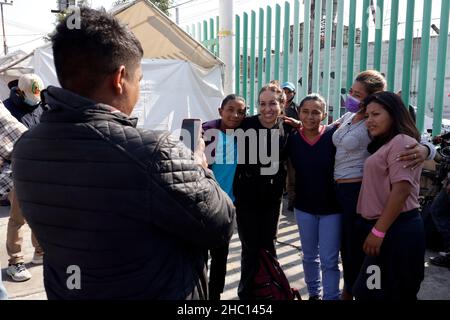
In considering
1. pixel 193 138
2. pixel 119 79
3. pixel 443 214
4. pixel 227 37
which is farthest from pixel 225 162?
pixel 227 37

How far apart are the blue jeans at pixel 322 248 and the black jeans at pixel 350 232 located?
0.42 ft

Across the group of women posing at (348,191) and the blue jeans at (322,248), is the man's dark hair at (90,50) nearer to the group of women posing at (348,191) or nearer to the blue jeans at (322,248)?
the group of women posing at (348,191)

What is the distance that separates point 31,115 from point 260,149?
7.28ft

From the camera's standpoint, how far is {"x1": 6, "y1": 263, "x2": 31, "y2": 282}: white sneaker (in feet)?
10.9

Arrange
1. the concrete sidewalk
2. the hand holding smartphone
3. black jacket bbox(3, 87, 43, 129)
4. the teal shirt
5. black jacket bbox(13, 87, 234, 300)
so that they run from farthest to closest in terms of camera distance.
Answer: black jacket bbox(3, 87, 43, 129) < the concrete sidewalk < the teal shirt < the hand holding smartphone < black jacket bbox(13, 87, 234, 300)

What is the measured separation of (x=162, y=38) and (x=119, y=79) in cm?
551

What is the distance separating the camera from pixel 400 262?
2.12m

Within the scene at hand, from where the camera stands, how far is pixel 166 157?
103 centimetres

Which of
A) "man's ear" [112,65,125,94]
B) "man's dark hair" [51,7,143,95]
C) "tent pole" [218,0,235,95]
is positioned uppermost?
"tent pole" [218,0,235,95]

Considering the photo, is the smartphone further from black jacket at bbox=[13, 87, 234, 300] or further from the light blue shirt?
the light blue shirt

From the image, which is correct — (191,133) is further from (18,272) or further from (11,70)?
(11,70)

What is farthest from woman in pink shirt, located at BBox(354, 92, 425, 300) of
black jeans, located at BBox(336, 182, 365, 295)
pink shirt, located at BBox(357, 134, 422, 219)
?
black jeans, located at BBox(336, 182, 365, 295)

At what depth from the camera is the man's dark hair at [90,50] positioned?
105 centimetres

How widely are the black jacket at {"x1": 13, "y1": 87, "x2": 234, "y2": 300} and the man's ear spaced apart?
81 mm
